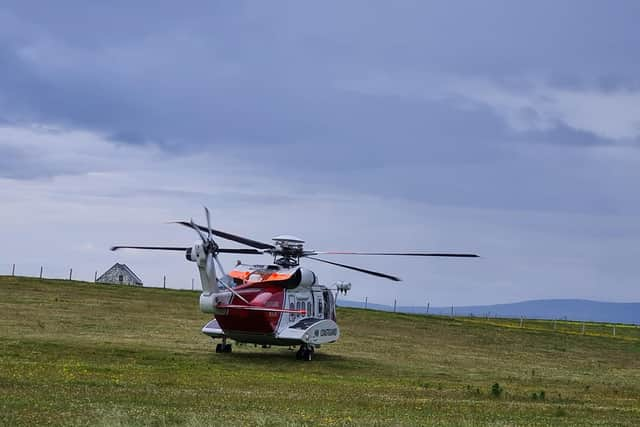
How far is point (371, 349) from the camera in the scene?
4941cm

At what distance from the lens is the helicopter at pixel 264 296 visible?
37.5 meters

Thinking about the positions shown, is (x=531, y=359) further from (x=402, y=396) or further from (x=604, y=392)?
(x=402, y=396)

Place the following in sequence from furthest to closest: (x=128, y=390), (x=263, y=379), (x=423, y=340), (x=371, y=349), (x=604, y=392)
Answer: (x=423, y=340) < (x=371, y=349) < (x=604, y=392) < (x=263, y=379) < (x=128, y=390)

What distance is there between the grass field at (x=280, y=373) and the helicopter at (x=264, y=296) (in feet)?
3.42

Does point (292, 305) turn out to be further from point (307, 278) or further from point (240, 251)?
point (240, 251)

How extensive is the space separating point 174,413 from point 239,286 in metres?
18.7

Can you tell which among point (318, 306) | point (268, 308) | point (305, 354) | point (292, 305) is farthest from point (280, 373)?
point (318, 306)

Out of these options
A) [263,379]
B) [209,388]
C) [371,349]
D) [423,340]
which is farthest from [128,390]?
[423,340]

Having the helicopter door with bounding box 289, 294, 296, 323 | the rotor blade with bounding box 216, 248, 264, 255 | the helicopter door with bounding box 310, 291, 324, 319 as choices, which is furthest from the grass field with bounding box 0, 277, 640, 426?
the rotor blade with bounding box 216, 248, 264, 255

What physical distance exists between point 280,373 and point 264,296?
4.66m

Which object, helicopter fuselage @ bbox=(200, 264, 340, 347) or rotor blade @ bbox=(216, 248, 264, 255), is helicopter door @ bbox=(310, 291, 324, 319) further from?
rotor blade @ bbox=(216, 248, 264, 255)

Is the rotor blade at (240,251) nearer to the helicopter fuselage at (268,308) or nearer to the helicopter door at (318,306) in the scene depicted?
the helicopter fuselage at (268,308)

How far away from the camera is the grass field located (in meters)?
21.9

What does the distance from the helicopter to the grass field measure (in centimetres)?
104
